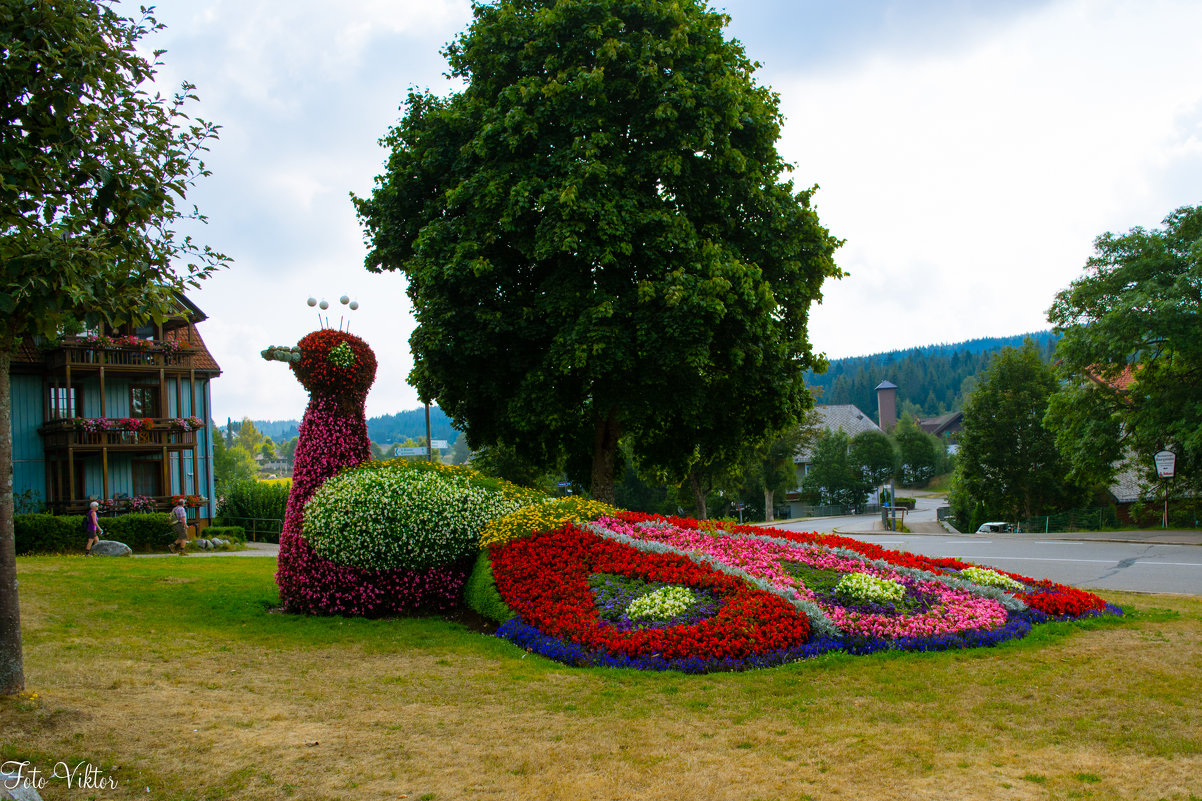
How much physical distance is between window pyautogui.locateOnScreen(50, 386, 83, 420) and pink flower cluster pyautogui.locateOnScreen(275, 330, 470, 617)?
64.0 feet

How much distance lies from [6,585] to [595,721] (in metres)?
4.55

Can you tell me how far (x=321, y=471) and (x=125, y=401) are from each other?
2142cm

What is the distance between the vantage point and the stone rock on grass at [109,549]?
68.6 ft

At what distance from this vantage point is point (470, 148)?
15.5 meters

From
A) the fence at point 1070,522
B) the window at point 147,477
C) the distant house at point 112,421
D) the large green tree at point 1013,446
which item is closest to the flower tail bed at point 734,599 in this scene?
the distant house at point 112,421

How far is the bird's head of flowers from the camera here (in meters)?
11.8

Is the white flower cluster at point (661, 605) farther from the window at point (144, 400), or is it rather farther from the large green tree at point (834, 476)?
the large green tree at point (834, 476)

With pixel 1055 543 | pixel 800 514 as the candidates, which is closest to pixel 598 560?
pixel 1055 543

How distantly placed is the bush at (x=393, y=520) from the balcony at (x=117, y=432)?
1893 cm

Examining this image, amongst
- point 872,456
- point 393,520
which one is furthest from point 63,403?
point 872,456

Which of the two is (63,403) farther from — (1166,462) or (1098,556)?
(1166,462)

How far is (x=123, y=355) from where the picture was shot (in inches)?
1091

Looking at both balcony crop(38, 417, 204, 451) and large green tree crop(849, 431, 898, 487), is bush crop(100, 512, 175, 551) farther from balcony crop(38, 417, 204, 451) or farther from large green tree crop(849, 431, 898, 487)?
large green tree crop(849, 431, 898, 487)

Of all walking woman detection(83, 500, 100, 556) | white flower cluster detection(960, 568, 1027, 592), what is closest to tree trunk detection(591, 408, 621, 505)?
white flower cluster detection(960, 568, 1027, 592)
